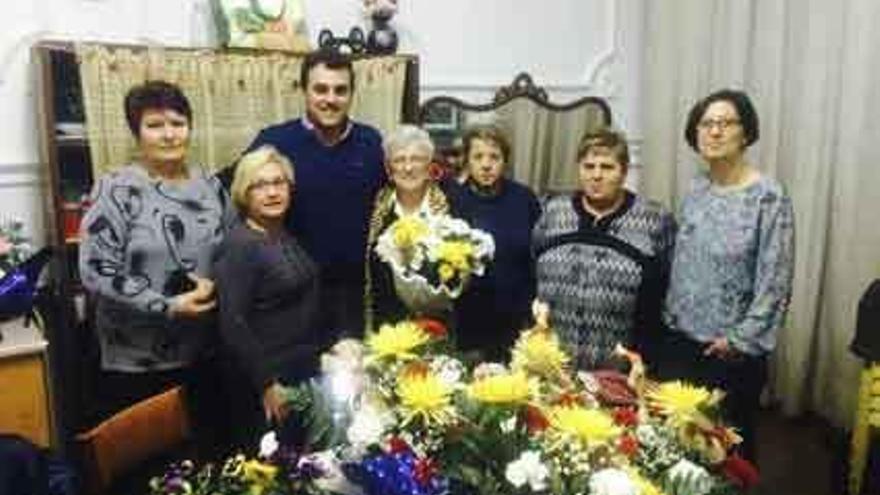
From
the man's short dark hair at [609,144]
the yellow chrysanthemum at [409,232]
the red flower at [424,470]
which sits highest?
the man's short dark hair at [609,144]

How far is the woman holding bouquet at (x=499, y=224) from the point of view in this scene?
9.02 ft

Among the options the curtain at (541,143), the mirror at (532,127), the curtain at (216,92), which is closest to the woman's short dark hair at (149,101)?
the curtain at (216,92)

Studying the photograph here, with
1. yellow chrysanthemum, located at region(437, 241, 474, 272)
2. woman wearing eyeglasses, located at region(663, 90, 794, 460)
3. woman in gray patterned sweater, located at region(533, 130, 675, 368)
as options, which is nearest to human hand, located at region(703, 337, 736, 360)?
woman wearing eyeglasses, located at region(663, 90, 794, 460)

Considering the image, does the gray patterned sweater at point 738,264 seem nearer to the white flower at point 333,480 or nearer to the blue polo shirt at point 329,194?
the blue polo shirt at point 329,194

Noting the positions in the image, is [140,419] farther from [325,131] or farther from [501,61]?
[501,61]

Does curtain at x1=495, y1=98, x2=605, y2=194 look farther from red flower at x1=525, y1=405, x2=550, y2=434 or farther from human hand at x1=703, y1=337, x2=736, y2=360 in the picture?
red flower at x1=525, y1=405, x2=550, y2=434

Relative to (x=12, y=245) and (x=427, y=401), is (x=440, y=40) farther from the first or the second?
(x=427, y=401)

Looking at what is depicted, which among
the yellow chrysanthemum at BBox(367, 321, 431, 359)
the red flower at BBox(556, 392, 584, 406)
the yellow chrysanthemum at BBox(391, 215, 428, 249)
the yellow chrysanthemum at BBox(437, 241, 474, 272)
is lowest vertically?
the red flower at BBox(556, 392, 584, 406)

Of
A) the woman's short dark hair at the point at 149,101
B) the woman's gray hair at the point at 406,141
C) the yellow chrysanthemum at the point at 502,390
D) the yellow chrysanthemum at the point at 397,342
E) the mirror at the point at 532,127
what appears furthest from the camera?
the mirror at the point at 532,127

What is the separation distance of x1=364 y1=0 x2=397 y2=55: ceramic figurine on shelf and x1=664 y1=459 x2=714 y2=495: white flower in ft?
8.66

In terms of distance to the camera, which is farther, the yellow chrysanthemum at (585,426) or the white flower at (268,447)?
the white flower at (268,447)

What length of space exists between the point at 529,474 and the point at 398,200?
1498mm

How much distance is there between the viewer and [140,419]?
1.96 meters

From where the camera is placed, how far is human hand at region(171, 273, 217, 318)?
2363mm
